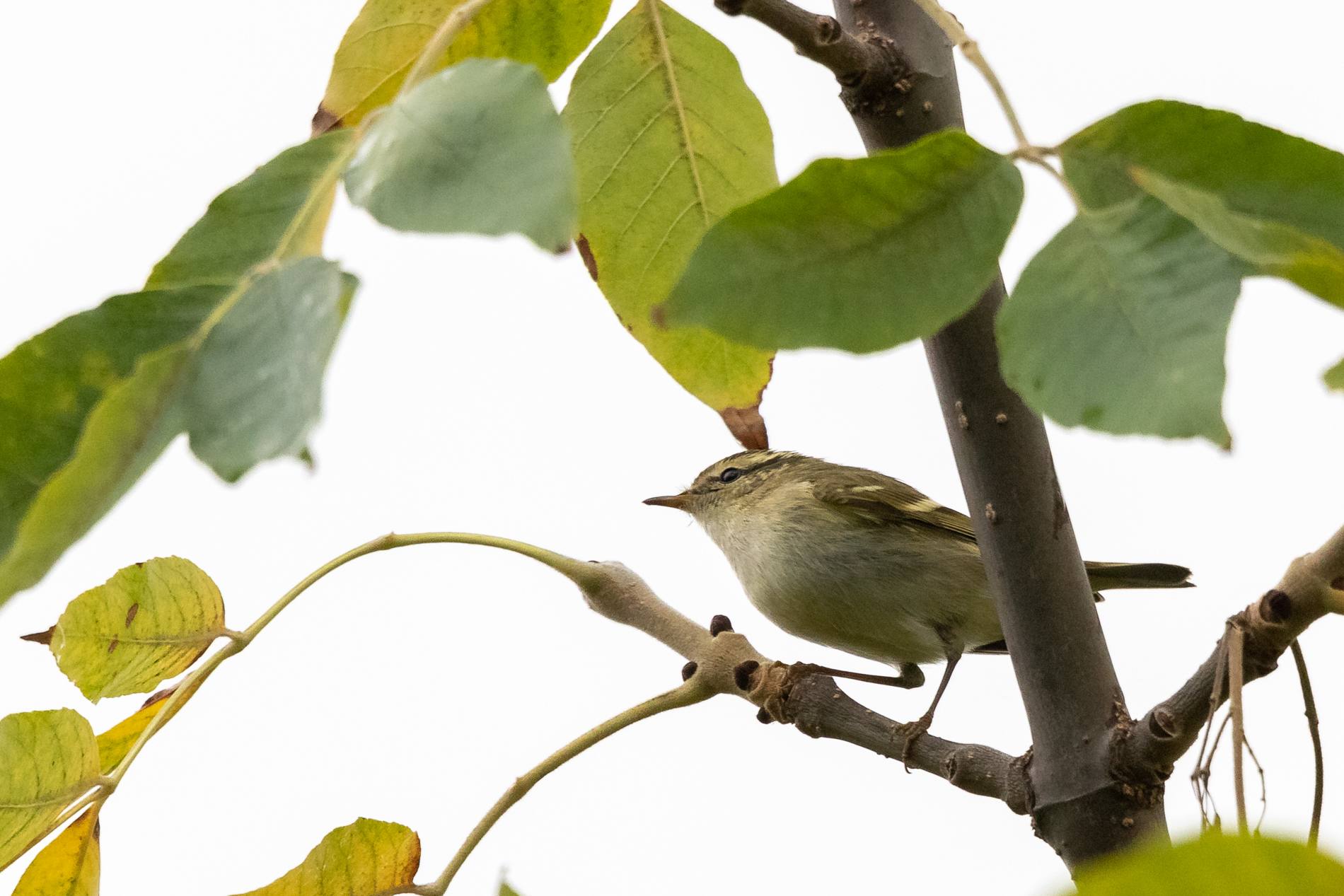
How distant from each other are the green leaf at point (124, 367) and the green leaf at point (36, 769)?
32cm

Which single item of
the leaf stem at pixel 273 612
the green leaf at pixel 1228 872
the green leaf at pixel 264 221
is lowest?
the green leaf at pixel 1228 872

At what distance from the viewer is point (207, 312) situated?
36cm

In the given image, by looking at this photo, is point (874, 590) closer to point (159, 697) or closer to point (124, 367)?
point (159, 697)

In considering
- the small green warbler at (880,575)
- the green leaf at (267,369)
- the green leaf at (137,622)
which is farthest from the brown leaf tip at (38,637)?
the small green warbler at (880,575)

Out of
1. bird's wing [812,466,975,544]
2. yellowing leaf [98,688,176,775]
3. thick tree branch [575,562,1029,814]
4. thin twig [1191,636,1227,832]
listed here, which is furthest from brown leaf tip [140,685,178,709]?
bird's wing [812,466,975,544]

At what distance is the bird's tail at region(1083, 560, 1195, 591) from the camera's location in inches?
48.9

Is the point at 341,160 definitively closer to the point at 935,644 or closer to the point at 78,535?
the point at 78,535

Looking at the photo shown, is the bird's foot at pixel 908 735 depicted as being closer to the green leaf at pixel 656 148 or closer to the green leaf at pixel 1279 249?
Result: the green leaf at pixel 656 148

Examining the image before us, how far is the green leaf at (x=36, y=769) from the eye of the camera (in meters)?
0.60

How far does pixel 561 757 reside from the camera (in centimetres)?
73

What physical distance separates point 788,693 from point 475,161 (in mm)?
552

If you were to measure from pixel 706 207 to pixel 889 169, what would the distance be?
308mm

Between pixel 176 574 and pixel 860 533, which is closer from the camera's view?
pixel 176 574

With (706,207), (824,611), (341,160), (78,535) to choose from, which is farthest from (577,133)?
(824,611)
